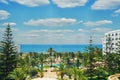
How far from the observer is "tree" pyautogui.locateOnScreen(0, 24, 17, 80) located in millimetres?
45281

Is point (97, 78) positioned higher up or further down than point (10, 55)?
further down

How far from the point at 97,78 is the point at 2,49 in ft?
65.8

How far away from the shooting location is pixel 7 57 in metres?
46.7

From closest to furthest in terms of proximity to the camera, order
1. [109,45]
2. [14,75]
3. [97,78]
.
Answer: [14,75] → [97,78] → [109,45]

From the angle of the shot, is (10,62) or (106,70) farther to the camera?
(106,70)

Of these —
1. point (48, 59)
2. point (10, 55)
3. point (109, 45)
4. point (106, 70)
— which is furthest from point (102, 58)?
point (48, 59)

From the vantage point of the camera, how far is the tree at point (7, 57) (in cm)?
4528

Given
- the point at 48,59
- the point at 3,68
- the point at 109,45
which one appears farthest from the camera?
the point at 48,59

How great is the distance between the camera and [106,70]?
190 ft

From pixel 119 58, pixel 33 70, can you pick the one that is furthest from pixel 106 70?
pixel 33 70

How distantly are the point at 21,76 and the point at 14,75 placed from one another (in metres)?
1.10

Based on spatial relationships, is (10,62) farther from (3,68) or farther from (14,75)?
(14,75)

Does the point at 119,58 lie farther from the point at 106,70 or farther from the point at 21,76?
the point at 21,76

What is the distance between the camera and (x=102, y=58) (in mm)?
67375
